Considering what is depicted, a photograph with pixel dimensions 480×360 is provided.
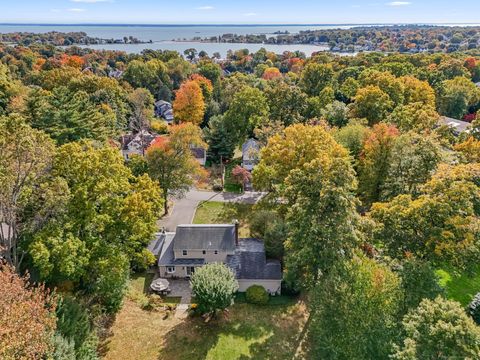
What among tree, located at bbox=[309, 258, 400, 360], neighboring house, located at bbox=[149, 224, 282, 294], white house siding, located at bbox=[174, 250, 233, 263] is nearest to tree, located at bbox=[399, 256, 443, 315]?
tree, located at bbox=[309, 258, 400, 360]

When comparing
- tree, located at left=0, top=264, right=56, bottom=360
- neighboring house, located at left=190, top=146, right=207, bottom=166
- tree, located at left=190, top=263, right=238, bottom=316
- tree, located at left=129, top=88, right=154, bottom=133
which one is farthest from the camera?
tree, located at left=129, top=88, right=154, bottom=133

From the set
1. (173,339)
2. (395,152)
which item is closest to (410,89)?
(395,152)

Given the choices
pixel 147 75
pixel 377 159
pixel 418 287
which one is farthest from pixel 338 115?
pixel 147 75

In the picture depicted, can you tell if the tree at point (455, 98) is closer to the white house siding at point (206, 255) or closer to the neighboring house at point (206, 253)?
the neighboring house at point (206, 253)

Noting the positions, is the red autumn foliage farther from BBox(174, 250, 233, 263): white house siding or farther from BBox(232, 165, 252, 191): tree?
BBox(174, 250, 233, 263): white house siding

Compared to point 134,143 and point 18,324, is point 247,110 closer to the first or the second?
point 134,143
